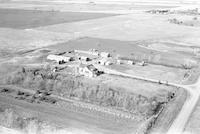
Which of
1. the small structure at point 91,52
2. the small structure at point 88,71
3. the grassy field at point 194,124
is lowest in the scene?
the grassy field at point 194,124

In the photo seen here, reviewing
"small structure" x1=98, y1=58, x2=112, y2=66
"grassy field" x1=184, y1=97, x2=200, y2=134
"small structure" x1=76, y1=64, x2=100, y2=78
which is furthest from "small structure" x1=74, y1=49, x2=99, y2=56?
"grassy field" x1=184, y1=97, x2=200, y2=134

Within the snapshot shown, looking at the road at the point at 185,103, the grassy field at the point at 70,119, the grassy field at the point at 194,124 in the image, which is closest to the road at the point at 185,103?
the road at the point at 185,103

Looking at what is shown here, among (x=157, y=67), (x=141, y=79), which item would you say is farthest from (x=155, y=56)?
(x=141, y=79)

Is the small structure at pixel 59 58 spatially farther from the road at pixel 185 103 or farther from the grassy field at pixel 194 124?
the grassy field at pixel 194 124

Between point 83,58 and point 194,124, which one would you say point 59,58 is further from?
point 194,124

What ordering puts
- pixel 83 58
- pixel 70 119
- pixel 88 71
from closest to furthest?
pixel 70 119
pixel 88 71
pixel 83 58

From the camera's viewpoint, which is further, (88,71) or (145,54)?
(145,54)

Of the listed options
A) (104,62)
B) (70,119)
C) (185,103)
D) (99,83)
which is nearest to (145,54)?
(104,62)

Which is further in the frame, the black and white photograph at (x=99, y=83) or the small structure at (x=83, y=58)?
the small structure at (x=83, y=58)

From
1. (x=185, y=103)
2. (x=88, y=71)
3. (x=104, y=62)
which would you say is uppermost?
(x=104, y=62)

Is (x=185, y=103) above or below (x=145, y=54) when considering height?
below

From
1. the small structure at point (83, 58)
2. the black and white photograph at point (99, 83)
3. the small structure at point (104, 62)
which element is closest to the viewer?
the black and white photograph at point (99, 83)

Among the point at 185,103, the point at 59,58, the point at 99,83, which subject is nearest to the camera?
the point at 185,103
